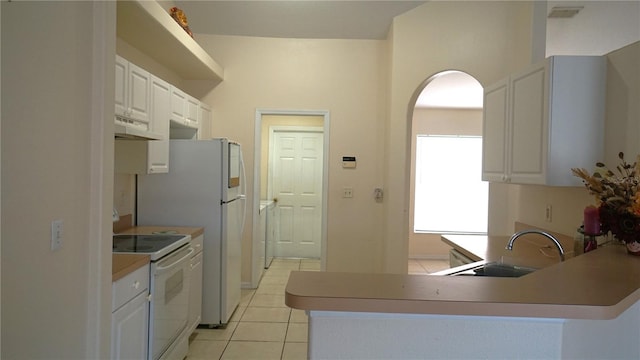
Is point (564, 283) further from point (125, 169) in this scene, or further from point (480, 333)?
point (125, 169)

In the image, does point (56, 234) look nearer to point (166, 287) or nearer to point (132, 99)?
point (166, 287)

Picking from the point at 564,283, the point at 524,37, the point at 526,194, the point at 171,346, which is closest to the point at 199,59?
the point at 171,346

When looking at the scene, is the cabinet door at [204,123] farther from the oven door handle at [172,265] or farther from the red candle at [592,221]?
the red candle at [592,221]

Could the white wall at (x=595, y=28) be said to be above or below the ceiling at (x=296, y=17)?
below

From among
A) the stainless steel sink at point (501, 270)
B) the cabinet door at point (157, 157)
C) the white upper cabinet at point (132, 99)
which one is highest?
the white upper cabinet at point (132, 99)

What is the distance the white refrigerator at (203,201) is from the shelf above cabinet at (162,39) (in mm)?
798

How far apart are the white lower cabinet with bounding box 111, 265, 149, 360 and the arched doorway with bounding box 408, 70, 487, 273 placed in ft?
14.1

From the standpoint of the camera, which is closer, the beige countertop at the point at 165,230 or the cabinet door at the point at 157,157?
the cabinet door at the point at 157,157

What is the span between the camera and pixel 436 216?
5.82 m

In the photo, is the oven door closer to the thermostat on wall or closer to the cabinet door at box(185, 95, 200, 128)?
the cabinet door at box(185, 95, 200, 128)

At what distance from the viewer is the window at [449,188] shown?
575cm

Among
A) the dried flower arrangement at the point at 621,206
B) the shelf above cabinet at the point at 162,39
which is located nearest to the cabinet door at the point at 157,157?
the shelf above cabinet at the point at 162,39

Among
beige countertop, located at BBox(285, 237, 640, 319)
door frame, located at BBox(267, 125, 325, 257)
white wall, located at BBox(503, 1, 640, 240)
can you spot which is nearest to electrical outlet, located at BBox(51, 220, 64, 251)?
beige countertop, located at BBox(285, 237, 640, 319)

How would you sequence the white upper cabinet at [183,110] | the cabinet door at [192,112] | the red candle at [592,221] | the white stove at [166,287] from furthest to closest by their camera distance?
the cabinet door at [192,112]
the white upper cabinet at [183,110]
the white stove at [166,287]
the red candle at [592,221]
